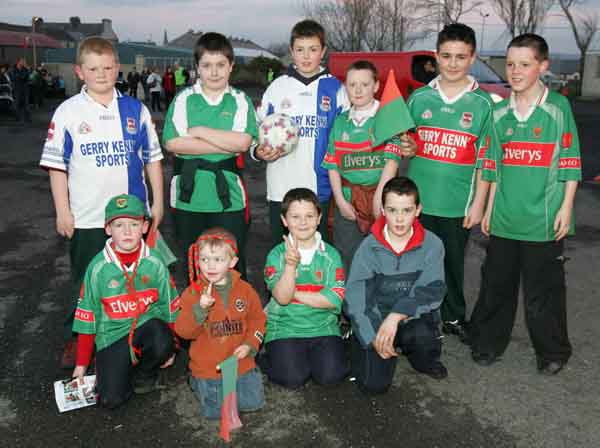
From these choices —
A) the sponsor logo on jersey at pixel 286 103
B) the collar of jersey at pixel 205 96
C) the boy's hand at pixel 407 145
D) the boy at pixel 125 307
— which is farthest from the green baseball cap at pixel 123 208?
the boy's hand at pixel 407 145

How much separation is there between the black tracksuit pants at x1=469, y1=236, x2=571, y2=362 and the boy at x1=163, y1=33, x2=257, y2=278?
73.1 inches

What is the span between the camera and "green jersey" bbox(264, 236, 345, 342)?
159 inches

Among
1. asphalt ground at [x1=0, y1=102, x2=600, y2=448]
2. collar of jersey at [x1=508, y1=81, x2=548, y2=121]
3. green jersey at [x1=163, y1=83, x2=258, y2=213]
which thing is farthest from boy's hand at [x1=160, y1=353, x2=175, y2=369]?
collar of jersey at [x1=508, y1=81, x2=548, y2=121]

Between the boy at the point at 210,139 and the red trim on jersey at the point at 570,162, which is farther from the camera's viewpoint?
the boy at the point at 210,139

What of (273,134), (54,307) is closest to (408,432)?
(273,134)

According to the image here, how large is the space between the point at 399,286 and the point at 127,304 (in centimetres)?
175

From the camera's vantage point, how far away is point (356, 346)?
4004 mm

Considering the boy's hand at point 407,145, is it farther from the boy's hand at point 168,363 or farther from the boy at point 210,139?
the boy's hand at point 168,363

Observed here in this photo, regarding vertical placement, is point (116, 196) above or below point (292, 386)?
above

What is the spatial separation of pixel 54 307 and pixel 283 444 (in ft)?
9.32

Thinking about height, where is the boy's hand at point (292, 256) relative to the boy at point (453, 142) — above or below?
below

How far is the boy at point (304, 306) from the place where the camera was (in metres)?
3.86

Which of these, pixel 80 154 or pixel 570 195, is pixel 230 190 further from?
pixel 570 195

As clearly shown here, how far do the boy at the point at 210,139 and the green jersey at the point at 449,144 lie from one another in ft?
4.03
